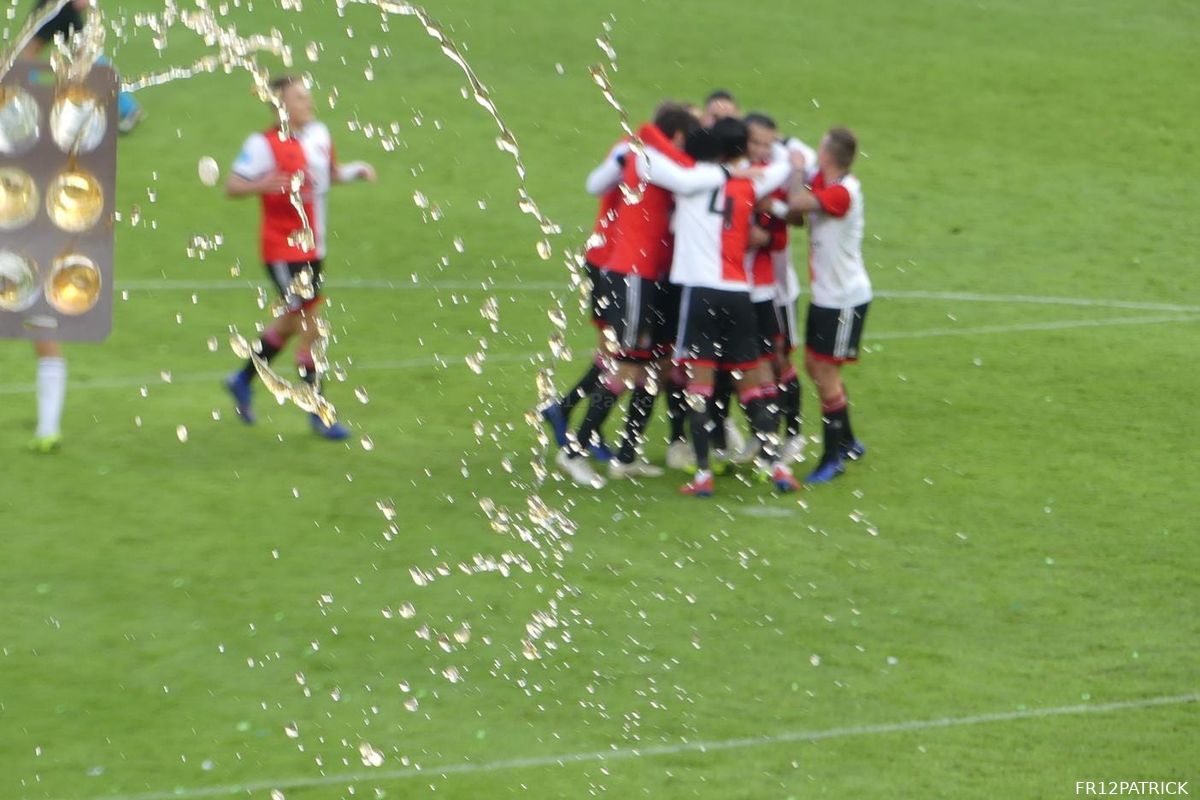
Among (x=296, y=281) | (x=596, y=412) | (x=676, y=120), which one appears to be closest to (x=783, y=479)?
(x=596, y=412)

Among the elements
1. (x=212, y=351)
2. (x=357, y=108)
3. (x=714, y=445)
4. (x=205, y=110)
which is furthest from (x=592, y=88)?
(x=714, y=445)

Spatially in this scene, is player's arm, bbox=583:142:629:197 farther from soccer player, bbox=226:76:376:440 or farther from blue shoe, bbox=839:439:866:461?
blue shoe, bbox=839:439:866:461

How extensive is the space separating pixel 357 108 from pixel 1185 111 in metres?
8.45

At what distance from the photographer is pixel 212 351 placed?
39.1 ft

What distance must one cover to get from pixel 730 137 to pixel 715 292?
754mm

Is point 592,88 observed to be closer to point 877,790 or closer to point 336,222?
point 336,222

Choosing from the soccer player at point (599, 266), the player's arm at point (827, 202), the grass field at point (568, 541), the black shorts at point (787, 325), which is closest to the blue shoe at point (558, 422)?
the soccer player at point (599, 266)

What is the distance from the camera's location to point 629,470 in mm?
9578

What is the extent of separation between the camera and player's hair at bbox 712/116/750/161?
29.1 feet

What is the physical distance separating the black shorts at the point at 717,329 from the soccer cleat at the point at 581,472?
2.64 feet

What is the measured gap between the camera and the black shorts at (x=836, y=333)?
30.7ft

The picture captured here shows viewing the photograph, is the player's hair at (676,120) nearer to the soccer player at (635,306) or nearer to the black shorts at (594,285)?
the soccer player at (635,306)

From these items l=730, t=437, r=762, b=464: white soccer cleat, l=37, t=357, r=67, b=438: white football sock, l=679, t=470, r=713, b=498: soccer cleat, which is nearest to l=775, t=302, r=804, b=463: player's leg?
→ l=730, t=437, r=762, b=464: white soccer cleat

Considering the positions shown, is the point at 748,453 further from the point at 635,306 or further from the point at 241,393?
the point at 241,393
